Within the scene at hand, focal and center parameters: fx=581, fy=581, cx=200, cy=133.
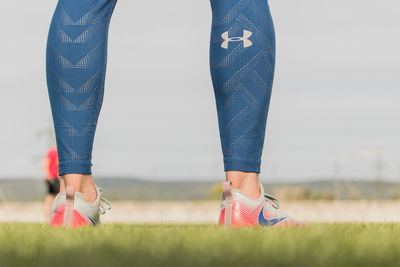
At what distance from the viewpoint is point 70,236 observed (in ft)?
5.59

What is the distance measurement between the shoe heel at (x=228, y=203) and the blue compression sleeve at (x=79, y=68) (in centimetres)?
57

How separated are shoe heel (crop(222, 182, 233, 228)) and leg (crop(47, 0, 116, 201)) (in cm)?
56

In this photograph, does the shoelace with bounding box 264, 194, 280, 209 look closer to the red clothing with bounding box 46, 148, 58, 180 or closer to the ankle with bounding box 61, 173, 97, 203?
the ankle with bounding box 61, 173, 97, 203

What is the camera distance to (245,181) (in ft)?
7.64

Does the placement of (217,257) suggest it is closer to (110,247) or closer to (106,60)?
(110,247)

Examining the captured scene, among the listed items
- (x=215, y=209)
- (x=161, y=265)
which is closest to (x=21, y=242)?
(x=161, y=265)

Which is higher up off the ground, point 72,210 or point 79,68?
point 79,68

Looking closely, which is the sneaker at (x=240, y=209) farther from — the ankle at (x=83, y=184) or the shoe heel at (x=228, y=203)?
the ankle at (x=83, y=184)

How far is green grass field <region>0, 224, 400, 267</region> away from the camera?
4.01ft

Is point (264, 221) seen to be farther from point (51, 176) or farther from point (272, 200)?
point (51, 176)

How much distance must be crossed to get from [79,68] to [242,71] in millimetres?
668

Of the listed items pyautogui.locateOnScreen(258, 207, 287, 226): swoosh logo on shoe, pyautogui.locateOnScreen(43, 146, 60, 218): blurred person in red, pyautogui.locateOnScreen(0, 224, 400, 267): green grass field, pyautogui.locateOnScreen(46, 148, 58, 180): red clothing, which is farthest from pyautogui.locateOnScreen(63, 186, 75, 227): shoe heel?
pyautogui.locateOnScreen(46, 148, 58, 180): red clothing

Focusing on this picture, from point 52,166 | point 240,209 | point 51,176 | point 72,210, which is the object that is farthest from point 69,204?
point 52,166

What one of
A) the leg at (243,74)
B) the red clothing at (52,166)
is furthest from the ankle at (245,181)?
the red clothing at (52,166)
